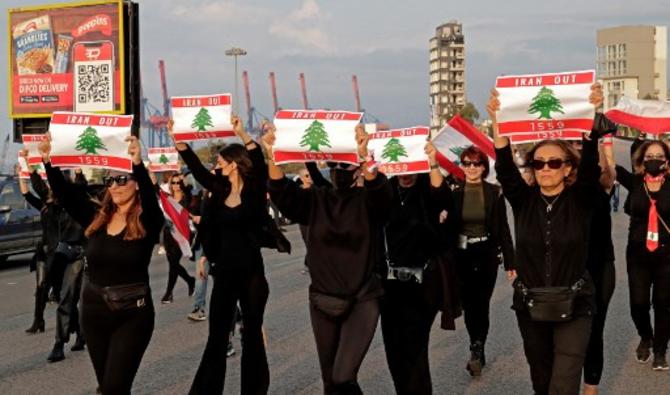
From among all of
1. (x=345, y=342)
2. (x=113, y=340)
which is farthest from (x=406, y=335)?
(x=113, y=340)

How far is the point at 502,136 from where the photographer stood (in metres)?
5.89

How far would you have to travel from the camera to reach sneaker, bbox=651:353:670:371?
8.34m

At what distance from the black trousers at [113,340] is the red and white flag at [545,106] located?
90.4 inches

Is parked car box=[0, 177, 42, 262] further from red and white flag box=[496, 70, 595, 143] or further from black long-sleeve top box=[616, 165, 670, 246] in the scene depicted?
red and white flag box=[496, 70, 595, 143]

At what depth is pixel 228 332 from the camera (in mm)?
7109

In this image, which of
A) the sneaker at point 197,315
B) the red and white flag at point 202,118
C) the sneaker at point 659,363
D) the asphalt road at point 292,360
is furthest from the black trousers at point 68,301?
the sneaker at point 659,363

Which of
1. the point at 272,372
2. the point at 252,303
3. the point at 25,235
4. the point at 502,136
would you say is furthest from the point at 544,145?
the point at 25,235

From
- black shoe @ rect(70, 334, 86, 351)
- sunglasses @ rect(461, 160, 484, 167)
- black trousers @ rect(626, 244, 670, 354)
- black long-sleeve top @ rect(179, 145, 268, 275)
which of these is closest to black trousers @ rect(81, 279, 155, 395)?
black long-sleeve top @ rect(179, 145, 268, 275)

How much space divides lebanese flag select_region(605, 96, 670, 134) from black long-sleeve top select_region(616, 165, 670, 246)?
3.98 feet

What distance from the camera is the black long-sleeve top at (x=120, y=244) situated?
19.1 ft

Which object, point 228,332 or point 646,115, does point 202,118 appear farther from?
point 646,115

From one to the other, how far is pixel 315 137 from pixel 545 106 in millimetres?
1337

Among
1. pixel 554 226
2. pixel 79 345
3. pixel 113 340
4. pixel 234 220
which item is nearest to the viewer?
pixel 554 226

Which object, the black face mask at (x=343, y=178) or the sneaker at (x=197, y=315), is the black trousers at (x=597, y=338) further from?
the sneaker at (x=197, y=315)
